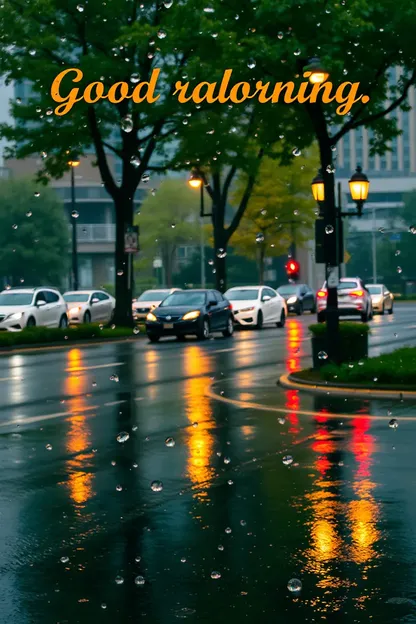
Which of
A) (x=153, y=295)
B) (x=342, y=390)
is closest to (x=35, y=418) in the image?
(x=342, y=390)

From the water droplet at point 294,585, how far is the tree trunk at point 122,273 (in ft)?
114

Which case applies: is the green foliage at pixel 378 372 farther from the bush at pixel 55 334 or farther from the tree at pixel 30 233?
the tree at pixel 30 233

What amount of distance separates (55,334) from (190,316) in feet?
12.5

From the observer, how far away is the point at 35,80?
39.3 m

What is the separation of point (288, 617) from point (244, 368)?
18324mm

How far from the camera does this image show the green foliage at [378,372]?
1852cm

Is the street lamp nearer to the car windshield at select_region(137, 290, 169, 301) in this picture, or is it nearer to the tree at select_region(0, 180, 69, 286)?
the car windshield at select_region(137, 290, 169, 301)

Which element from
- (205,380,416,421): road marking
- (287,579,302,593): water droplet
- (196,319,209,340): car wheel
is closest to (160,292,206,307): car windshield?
(196,319,209,340): car wheel

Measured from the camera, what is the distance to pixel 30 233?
89.0m

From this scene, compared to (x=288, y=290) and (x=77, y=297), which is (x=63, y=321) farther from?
(x=288, y=290)

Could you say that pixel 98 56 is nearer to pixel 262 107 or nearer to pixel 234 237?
pixel 262 107

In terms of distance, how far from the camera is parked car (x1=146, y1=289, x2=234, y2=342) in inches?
1421

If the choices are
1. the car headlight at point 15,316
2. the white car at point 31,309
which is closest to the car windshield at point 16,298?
the white car at point 31,309

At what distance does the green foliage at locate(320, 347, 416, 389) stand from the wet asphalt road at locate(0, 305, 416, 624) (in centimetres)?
84
